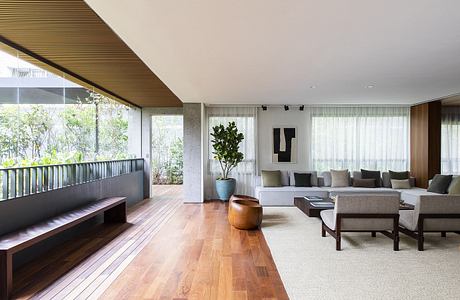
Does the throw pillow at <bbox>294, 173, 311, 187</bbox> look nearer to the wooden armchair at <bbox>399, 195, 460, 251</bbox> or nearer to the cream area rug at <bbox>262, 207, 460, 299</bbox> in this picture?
the cream area rug at <bbox>262, 207, 460, 299</bbox>

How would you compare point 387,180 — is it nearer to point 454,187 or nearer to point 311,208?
point 454,187

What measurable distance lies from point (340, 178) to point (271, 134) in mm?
2126

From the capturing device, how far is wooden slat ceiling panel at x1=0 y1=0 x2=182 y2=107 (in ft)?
9.05

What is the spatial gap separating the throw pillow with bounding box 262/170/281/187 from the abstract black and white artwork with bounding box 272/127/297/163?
683 mm

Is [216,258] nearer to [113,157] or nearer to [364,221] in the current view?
[364,221]

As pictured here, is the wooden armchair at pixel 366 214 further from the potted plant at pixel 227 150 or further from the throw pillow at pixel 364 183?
the potted plant at pixel 227 150

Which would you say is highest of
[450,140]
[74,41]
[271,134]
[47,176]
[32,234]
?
[74,41]

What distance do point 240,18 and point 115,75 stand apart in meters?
3.25

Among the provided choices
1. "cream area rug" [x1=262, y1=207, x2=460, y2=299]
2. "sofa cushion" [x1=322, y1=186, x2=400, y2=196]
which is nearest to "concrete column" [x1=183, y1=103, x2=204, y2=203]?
"cream area rug" [x1=262, y1=207, x2=460, y2=299]

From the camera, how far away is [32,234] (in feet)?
9.63

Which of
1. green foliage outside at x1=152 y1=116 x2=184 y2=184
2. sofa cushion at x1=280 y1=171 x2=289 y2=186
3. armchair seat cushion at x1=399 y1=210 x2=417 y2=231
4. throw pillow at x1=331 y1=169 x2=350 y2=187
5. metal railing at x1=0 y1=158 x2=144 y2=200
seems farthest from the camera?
green foliage outside at x1=152 y1=116 x2=184 y2=184

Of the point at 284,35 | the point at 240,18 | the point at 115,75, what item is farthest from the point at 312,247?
the point at 115,75

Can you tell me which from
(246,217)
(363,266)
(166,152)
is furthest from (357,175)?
(166,152)

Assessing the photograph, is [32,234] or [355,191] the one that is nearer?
[32,234]
